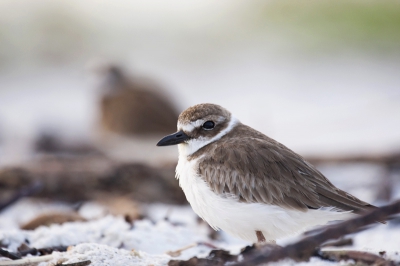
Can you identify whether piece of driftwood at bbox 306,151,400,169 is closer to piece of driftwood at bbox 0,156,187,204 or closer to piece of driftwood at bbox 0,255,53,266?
piece of driftwood at bbox 0,156,187,204

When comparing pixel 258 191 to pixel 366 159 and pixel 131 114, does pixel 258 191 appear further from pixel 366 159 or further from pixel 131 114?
pixel 131 114

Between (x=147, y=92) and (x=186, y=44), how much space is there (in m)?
5.02

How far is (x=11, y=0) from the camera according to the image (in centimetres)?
1638

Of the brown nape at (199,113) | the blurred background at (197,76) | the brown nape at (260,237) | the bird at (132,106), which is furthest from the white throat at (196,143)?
the bird at (132,106)

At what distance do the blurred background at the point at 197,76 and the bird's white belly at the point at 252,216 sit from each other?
9.73 feet

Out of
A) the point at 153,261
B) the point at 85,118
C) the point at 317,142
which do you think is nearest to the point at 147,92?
the point at 85,118

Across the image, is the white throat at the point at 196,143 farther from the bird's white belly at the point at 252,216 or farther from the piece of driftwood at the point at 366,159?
the piece of driftwood at the point at 366,159

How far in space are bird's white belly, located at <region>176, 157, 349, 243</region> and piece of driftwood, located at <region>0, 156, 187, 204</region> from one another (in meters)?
2.28

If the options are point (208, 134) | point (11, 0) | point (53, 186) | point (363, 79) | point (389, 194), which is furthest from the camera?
point (11, 0)

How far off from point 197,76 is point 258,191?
10811 mm

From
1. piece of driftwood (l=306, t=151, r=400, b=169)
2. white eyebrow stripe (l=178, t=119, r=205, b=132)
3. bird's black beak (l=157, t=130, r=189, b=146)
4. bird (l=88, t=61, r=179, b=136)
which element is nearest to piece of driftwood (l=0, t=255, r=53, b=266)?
bird's black beak (l=157, t=130, r=189, b=146)

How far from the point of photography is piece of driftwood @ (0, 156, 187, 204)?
21.5 ft

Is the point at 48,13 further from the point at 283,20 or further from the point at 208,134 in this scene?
the point at 208,134

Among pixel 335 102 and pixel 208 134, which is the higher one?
pixel 335 102
